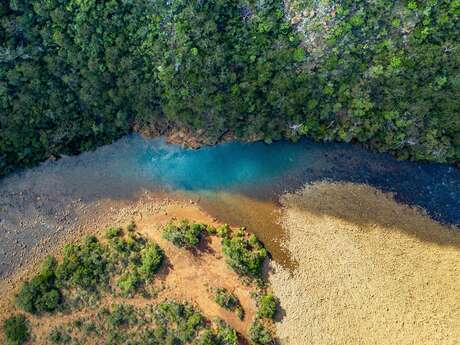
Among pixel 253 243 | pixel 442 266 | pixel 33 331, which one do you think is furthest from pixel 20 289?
pixel 442 266

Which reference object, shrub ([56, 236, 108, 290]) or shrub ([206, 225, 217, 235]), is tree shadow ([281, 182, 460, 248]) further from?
shrub ([56, 236, 108, 290])

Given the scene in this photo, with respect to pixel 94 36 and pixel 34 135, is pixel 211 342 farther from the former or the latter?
pixel 94 36

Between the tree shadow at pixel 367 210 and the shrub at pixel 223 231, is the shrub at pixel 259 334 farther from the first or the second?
the tree shadow at pixel 367 210

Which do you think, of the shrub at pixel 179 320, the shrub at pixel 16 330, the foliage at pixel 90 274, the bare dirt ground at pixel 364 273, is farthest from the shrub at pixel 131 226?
the bare dirt ground at pixel 364 273

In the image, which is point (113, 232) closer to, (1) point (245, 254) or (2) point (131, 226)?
(2) point (131, 226)

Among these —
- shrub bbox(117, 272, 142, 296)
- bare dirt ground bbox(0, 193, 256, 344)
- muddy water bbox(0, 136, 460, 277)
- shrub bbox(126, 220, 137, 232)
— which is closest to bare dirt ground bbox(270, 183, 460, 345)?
muddy water bbox(0, 136, 460, 277)

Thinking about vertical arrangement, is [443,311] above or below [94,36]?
below

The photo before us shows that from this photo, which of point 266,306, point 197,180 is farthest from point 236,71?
point 266,306
